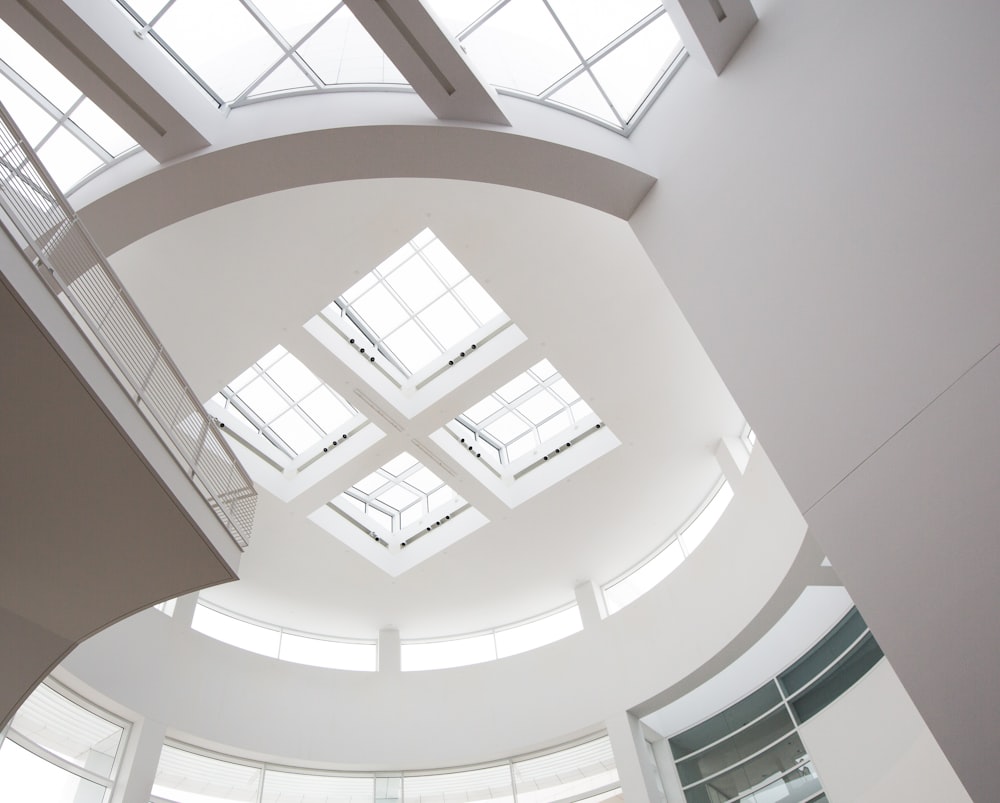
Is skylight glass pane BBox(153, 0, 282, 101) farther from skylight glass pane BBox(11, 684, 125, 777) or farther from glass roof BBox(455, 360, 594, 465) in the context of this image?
skylight glass pane BBox(11, 684, 125, 777)

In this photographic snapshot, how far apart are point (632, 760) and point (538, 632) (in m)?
5.38

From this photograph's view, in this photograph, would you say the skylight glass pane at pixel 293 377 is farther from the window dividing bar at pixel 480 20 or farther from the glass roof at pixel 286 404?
the window dividing bar at pixel 480 20

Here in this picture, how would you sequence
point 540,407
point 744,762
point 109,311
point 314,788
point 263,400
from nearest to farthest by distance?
point 109,311 < point 744,762 < point 263,400 < point 314,788 < point 540,407

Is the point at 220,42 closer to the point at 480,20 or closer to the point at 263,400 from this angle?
the point at 480,20

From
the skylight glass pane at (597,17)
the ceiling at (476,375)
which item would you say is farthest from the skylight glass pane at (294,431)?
the skylight glass pane at (597,17)

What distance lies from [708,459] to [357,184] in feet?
34.5

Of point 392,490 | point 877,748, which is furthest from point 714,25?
point 392,490

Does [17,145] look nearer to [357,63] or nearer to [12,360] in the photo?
[12,360]

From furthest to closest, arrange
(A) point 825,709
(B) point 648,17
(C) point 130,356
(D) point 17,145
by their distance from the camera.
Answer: (A) point 825,709 < (B) point 648,17 < (C) point 130,356 < (D) point 17,145

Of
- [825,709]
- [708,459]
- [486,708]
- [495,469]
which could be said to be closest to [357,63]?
[495,469]

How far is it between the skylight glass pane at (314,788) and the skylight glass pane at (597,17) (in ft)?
54.7

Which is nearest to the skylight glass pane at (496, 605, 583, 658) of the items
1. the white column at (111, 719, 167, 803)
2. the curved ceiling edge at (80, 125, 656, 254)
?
the white column at (111, 719, 167, 803)

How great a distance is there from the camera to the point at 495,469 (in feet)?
63.1

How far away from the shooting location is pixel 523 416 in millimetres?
19500
